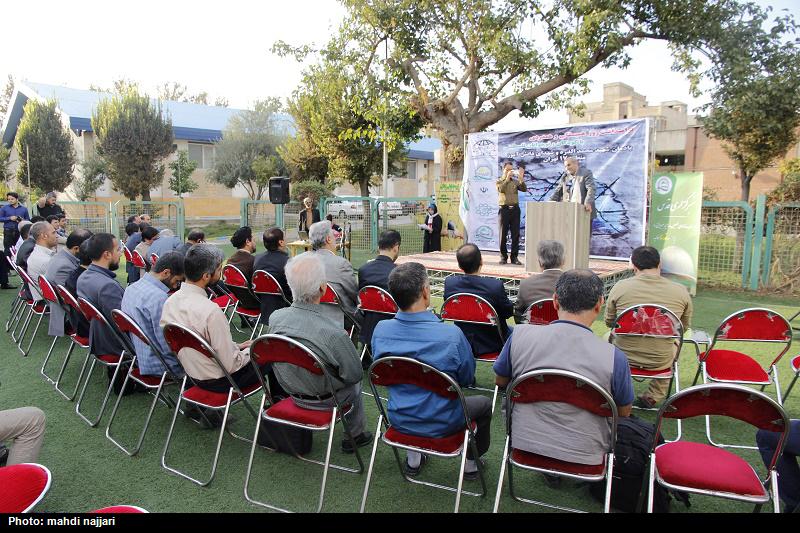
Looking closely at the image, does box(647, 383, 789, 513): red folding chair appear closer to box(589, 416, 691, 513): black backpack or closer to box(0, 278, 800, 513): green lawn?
box(589, 416, 691, 513): black backpack

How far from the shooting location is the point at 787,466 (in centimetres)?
240

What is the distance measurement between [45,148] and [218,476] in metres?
24.3

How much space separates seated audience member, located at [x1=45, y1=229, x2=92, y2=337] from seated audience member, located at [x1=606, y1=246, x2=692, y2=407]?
4487 mm

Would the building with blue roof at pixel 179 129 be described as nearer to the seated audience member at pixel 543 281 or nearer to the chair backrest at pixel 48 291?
the chair backrest at pixel 48 291

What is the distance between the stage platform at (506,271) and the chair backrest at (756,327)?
3912mm

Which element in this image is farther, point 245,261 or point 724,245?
point 724,245

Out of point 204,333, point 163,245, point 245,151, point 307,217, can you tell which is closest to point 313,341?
point 204,333

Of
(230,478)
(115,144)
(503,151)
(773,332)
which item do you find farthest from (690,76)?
(115,144)

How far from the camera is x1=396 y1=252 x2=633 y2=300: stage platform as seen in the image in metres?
7.99

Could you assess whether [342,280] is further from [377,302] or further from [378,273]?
[377,302]

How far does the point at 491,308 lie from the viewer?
3.65 m

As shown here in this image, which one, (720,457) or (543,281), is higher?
(543,281)

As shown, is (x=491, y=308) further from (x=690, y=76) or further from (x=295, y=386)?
(x=690, y=76)

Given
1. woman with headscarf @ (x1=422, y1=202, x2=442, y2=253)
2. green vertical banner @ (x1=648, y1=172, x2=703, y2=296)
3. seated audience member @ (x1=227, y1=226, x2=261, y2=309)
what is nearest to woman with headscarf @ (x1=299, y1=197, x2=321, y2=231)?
woman with headscarf @ (x1=422, y1=202, x2=442, y2=253)
